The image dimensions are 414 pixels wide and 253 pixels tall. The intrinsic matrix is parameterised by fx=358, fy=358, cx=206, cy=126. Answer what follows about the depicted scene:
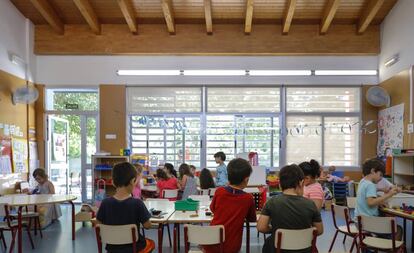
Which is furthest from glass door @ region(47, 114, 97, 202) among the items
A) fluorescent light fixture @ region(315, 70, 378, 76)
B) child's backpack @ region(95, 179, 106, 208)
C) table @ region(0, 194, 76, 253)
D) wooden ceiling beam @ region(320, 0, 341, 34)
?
wooden ceiling beam @ region(320, 0, 341, 34)

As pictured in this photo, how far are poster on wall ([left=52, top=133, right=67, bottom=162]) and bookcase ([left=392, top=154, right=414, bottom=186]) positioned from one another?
813 cm

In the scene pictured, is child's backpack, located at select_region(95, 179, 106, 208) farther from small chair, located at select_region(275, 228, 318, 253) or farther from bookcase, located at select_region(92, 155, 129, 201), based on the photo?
small chair, located at select_region(275, 228, 318, 253)

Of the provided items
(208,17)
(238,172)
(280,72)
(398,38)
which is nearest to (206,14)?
(208,17)

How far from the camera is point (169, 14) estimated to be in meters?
8.37

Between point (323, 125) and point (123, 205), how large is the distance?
763cm

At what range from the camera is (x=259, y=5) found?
8594 millimetres

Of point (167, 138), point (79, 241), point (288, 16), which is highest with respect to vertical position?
point (288, 16)

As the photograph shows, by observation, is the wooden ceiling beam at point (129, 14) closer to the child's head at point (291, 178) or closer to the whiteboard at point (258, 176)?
the whiteboard at point (258, 176)

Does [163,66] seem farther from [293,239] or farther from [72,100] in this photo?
[293,239]

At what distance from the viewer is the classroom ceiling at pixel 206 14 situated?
27.5ft

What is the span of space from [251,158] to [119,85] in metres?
4.51

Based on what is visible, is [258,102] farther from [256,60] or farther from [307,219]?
[307,219]

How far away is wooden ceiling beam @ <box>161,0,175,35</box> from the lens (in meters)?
8.06

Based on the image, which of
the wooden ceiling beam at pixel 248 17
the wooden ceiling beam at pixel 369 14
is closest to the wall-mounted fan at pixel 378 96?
the wooden ceiling beam at pixel 369 14
